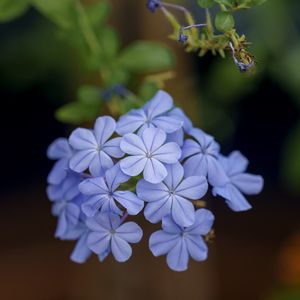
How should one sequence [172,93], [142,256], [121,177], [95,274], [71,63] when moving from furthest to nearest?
[95,274], [71,63], [142,256], [172,93], [121,177]

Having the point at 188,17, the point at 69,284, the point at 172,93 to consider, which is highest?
the point at 188,17

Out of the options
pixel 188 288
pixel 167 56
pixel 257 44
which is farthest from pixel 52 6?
pixel 188 288

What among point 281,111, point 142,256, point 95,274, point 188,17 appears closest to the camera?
point 188,17

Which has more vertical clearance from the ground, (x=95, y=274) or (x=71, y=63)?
(x=71, y=63)

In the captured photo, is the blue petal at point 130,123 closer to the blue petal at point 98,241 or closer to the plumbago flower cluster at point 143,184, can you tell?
the plumbago flower cluster at point 143,184

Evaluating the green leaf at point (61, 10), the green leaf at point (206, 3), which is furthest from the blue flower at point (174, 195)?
the green leaf at point (61, 10)

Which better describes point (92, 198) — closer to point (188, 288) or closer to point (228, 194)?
point (228, 194)

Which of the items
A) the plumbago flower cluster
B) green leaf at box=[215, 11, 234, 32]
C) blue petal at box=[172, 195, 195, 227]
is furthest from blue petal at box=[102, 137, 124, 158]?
green leaf at box=[215, 11, 234, 32]

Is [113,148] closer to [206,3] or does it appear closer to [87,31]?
[206,3]
